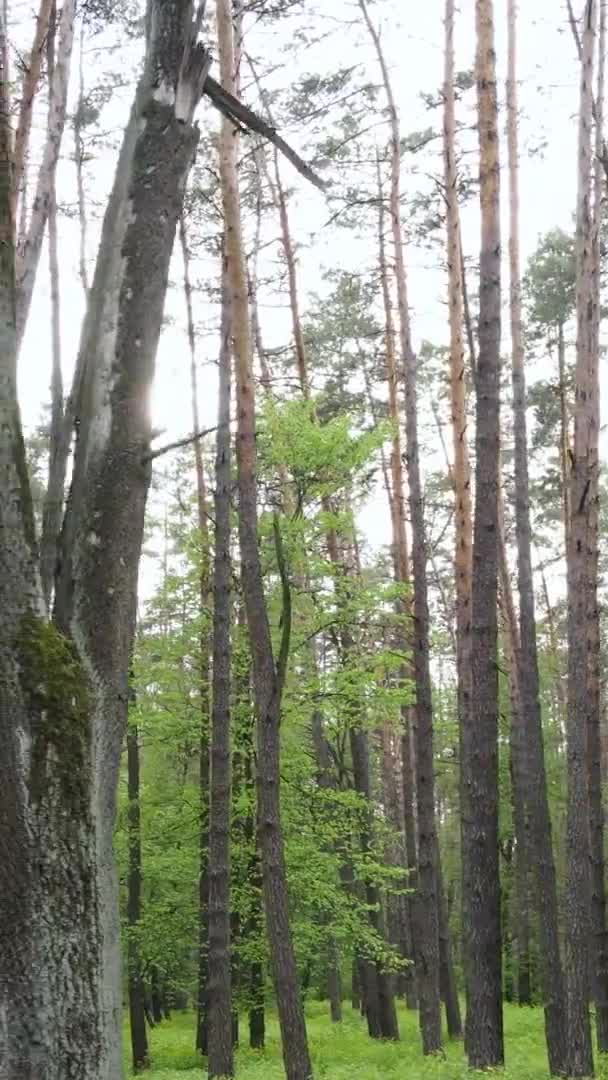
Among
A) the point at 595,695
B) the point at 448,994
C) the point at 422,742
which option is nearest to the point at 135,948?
the point at 422,742

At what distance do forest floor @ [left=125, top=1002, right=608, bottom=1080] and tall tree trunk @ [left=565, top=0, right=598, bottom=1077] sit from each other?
1.08m

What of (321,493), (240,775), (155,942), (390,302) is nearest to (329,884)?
(240,775)

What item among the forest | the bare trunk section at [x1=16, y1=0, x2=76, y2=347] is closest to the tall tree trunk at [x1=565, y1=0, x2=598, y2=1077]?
the forest

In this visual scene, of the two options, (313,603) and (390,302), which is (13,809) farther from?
(390,302)

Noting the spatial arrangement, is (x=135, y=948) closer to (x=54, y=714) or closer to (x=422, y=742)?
(x=422, y=742)

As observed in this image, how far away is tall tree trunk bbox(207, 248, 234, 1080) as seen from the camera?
1094 centimetres

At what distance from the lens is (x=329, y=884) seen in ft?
45.5

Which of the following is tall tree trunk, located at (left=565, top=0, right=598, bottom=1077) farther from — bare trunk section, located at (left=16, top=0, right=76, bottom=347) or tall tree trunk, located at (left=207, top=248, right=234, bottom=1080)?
bare trunk section, located at (left=16, top=0, right=76, bottom=347)

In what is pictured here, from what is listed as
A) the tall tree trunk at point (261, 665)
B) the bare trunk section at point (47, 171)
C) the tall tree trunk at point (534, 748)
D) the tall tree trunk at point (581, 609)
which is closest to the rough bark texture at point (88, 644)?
the tall tree trunk at point (261, 665)

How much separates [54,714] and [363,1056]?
16.1 meters

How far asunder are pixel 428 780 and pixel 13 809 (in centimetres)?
1211

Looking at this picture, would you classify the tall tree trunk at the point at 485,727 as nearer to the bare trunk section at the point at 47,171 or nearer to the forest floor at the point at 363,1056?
the forest floor at the point at 363,1056

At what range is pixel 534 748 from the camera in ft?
41.2

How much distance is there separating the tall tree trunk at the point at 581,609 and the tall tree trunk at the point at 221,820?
13.0 feet
